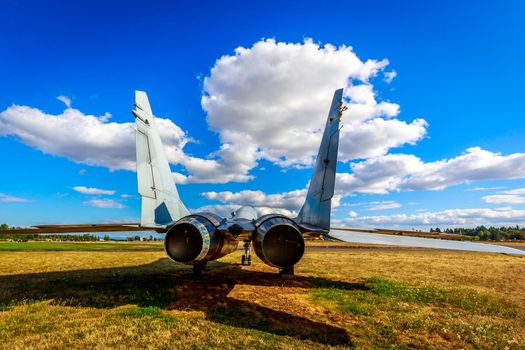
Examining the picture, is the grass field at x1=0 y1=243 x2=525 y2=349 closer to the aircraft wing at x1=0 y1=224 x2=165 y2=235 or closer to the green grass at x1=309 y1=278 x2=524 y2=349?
the green grass at x1=309 y1=278 x2=524 y2=349

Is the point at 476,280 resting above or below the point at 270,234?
below

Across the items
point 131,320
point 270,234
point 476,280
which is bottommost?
point 476,280

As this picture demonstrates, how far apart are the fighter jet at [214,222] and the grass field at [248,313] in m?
→ 1.16

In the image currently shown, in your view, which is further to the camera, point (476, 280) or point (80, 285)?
point (476, 280)

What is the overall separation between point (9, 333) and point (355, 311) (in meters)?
6.52

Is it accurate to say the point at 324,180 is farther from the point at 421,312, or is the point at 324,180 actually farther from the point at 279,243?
the point at 421,312

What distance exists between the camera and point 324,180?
8602 mm

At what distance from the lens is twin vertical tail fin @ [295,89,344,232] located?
8359mm

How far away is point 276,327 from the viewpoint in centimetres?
542

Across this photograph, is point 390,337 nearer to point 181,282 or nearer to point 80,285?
point 181,282

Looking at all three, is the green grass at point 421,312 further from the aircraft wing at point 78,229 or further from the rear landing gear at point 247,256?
the aircraft wing at point 78,229

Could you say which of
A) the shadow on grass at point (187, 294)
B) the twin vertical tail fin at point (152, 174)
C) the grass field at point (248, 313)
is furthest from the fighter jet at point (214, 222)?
the grass field at point (248, 313)

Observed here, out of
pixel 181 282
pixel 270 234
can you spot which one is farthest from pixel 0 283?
pixel 270 234

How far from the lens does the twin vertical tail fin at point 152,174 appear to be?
8.11 meters
